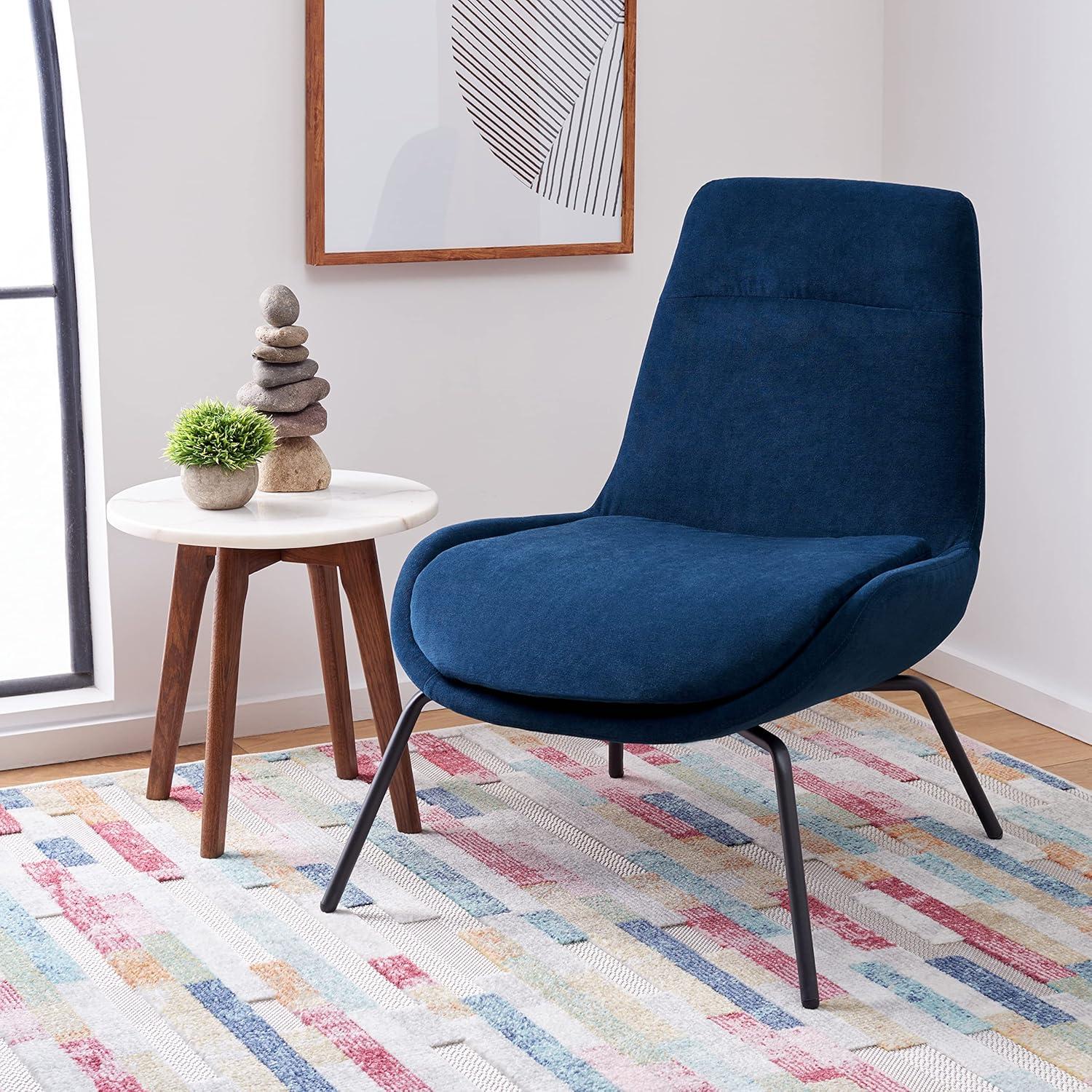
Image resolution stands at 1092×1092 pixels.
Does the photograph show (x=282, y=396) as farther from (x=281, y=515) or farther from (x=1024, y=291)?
(x=1024, y=291)

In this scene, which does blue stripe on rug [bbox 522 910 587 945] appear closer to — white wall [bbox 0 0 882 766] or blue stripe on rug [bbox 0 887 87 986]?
blue stripe on rug [bbox 0 887 87 986]

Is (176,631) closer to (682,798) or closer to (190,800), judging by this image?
(190,800)

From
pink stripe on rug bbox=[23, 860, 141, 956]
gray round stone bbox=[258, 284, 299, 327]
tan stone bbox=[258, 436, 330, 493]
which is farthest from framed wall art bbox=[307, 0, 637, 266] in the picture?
pink stripe on rug bbox=[23, 860, 141, 956]

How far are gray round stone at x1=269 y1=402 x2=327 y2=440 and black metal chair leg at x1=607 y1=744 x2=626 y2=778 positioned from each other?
668 mm

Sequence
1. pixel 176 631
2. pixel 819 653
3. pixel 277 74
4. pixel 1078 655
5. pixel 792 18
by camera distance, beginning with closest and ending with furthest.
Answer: pixel 819 653
pixel 176 631
pixel 277 74
pixel 1078 655
pixel 792 18

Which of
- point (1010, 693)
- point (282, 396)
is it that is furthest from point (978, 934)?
point (282, 396)

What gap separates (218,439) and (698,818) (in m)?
0.88

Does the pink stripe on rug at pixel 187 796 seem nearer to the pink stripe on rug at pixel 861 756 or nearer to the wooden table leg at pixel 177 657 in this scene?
the wooden table leg at pixel 177 657

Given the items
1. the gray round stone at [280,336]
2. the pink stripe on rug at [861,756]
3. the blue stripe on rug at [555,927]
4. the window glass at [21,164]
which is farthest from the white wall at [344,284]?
the blue stripe on rug at [555,927]

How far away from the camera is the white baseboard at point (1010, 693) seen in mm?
2656

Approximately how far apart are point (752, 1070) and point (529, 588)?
1.99ft

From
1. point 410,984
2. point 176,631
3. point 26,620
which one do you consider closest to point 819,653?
point 410,984

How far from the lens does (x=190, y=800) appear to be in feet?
7.69

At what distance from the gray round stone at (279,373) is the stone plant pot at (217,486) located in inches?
6.1
